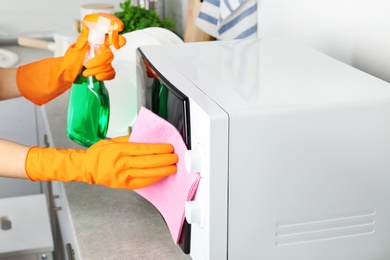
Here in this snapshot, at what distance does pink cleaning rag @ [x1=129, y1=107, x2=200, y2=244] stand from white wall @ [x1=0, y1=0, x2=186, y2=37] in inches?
59.2

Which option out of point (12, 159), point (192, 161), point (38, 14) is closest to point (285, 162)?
point (192, 161)

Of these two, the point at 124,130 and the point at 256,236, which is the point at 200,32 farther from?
the point at 256,236

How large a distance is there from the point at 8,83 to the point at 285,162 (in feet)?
2.85

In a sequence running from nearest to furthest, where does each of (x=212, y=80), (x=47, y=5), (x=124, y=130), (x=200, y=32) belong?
(x=212, y=80)
(x=124, y=130)
(x=200, y=32)
(x=47, y=5)

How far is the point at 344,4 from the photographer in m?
1.27

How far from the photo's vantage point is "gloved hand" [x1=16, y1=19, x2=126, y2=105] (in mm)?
1310

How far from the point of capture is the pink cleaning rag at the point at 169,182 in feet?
3.19

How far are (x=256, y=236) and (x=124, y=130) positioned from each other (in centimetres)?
61

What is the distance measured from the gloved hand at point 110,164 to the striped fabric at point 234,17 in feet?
2.08

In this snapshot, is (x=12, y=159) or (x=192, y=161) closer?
(x=192, y=161)

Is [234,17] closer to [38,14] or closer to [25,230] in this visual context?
[25,230]

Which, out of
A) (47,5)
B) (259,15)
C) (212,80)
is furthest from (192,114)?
(47,5)

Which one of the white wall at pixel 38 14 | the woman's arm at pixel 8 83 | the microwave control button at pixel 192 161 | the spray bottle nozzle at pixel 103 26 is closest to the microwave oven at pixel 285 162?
the microwave control button at pixel 192 161

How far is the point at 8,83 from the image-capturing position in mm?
1525
